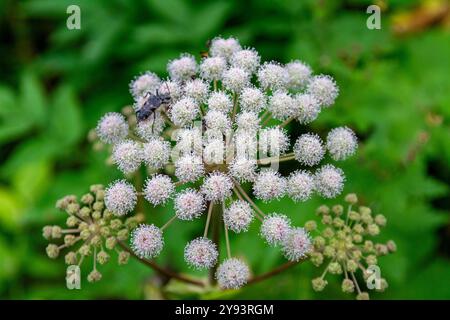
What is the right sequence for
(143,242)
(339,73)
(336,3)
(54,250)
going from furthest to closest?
(336,3) < (339,73) < (54,250) < (143,242)

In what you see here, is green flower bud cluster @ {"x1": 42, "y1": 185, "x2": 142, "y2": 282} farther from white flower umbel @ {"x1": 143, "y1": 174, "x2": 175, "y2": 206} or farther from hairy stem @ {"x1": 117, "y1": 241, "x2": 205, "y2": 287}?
white flower umbel @ {"x1": 143, "y1": 174, "x2": 175, "y2": 206}

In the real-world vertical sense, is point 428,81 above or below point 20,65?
below

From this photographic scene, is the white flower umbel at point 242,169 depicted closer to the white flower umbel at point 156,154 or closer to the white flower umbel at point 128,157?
the white flower umbel at point 156,154

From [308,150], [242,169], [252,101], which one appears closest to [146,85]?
[252,101]

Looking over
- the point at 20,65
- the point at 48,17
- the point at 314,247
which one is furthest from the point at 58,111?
the point at 314,247

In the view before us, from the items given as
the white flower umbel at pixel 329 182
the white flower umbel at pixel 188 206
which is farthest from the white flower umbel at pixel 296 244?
the white flower umbel at pixel 188 206

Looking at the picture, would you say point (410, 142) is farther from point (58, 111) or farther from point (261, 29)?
point (58, 111)

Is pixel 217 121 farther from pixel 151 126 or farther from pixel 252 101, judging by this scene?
pixel 151 126
